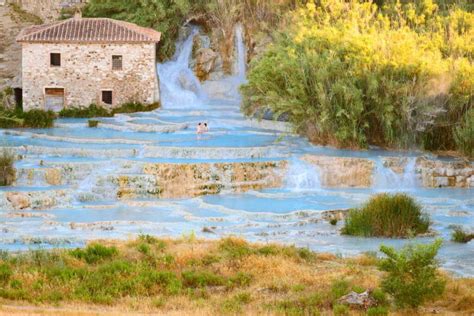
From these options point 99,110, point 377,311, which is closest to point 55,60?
point 99,110

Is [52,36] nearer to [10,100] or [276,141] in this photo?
Answer: [10,100]

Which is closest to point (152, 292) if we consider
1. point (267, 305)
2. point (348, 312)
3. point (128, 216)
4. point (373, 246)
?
point (267, 305)

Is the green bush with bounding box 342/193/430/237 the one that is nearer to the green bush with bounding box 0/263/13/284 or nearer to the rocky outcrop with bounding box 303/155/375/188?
the rocky outcrop with bounding box 303/155/375/188

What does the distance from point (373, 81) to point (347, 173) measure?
11.7ft

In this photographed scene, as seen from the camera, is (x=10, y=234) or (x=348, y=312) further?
(x=10, y=234)

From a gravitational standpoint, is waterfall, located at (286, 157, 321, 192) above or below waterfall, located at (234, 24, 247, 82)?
below

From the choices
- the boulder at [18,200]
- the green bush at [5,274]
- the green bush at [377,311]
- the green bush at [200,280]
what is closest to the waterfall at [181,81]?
the boulder at [18,200]

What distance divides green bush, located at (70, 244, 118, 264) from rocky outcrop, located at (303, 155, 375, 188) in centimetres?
1097

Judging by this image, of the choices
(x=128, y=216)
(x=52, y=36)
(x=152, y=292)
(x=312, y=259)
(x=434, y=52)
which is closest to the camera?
(x=152, y=292)

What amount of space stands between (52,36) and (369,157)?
14.4 metres

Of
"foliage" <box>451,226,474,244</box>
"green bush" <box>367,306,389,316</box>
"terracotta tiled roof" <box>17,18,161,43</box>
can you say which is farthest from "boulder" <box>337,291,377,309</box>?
"terracotta tiled roof" <box>17,18,161,43</box>

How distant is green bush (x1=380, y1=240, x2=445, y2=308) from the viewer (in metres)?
13.9

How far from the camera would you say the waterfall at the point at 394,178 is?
2733cm

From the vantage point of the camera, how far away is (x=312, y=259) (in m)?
18.0
